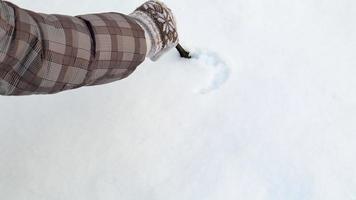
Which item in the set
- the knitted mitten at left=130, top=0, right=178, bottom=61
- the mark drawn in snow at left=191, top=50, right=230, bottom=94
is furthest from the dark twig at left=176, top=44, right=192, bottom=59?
the knitted mitten at left=130, top=0, right=178, bottom=61

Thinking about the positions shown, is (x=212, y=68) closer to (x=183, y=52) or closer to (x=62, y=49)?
(x=183, y=52)

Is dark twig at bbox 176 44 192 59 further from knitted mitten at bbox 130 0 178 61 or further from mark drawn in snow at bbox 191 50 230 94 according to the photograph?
knitted mitten at bbox 130 0 178 61

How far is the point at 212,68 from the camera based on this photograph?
1.16m

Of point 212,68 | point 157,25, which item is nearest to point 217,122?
point 212,68

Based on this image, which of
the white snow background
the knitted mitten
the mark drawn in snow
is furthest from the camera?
the mark drawn in snow

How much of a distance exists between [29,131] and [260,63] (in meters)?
0.64

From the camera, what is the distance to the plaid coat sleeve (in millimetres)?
631

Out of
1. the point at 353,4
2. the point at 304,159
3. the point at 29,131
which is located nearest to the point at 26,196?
the point at 29,131

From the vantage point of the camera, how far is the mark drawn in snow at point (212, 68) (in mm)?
1128

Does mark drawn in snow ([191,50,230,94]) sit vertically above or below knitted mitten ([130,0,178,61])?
below

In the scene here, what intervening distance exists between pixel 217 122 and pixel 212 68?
0.54 ft

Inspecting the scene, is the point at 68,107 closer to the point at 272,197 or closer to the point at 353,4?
the point at 272,197

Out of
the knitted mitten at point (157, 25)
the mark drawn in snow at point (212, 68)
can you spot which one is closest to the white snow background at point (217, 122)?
the mark drawn in snow at point (212, 68)

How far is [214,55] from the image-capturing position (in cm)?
117
